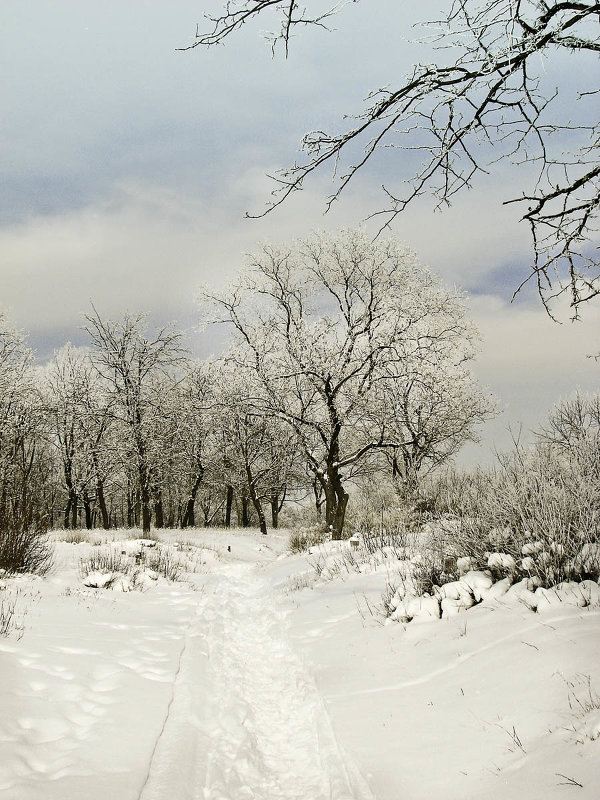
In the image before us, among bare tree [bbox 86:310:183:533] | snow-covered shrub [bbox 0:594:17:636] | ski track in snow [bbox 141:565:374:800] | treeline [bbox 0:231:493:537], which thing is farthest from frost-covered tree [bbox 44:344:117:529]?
ski track in snow [bbox 141:565:374:800]

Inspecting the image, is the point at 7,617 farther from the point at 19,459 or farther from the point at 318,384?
the point at 19,459

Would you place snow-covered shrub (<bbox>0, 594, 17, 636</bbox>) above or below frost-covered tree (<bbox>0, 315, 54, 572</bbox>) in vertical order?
below

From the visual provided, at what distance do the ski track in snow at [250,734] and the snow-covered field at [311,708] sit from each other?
0.01 m

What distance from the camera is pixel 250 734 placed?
358cm

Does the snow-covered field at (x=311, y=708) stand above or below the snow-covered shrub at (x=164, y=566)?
above

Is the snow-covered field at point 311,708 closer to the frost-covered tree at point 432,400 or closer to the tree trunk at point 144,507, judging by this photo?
the frost-covered tree at point 432,400

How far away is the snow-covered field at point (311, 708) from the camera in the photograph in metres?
2.64

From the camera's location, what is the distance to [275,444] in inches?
1178

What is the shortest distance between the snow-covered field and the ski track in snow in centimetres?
1

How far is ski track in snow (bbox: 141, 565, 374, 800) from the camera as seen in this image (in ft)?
9.31

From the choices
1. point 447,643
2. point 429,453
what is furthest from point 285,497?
point 447,643

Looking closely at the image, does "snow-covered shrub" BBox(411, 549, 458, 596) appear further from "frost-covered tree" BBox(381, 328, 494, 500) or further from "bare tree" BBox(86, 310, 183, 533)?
"bare tree" BBox(86, 310, 183, 533)

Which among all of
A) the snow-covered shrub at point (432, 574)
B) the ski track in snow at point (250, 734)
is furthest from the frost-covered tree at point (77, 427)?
the snow-covered shrub at point (432, 574)

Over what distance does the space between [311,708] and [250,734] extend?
2.08 ft
